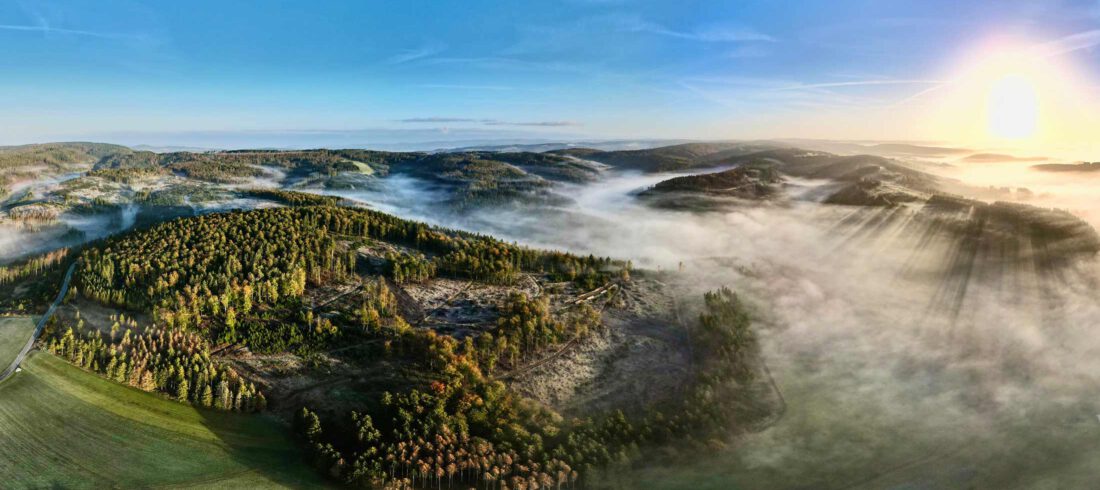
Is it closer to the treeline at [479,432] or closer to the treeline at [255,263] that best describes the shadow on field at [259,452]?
the treeline at [479,432]

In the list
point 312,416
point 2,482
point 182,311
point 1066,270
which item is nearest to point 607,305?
point 312,416

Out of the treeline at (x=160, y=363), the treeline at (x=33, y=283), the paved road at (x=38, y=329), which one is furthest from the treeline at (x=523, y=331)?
the treeline at (x=33, y=283)

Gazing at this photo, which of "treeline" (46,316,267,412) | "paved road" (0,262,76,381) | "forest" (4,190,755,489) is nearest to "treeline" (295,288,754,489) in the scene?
"forest" (4,190,755,489)

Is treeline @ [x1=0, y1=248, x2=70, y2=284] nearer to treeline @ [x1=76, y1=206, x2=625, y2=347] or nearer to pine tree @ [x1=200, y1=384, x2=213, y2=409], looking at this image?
treeline @ [x1=76, y1=206, x2=625, y2=347]

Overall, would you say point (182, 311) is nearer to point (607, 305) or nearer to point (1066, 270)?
point (607, 305)

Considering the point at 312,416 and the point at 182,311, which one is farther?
the point at 182,311

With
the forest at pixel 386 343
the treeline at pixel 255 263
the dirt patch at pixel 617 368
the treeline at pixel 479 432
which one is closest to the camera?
the treeline at pixel 479 432
